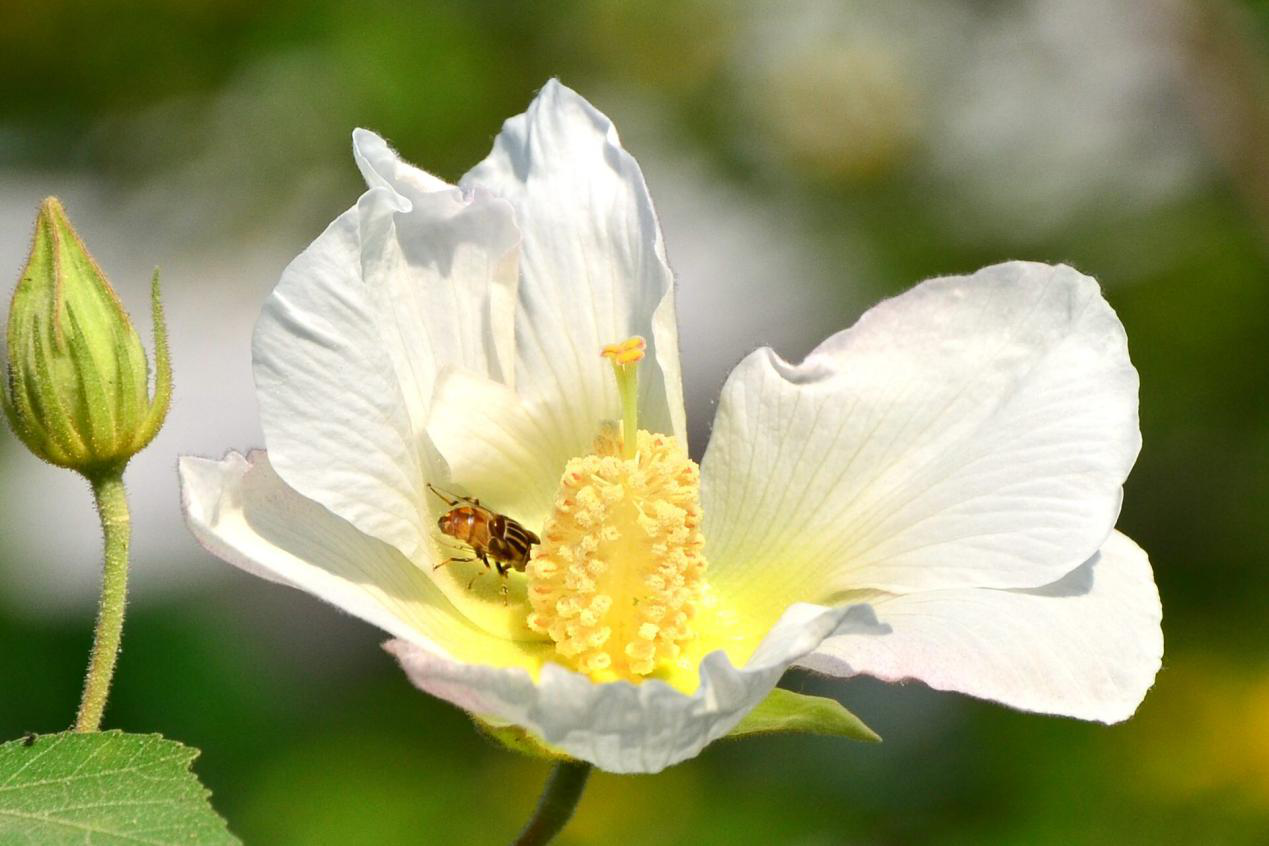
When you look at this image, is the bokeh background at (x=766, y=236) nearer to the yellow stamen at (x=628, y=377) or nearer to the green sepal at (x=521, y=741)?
the yellow stamen at (x=628, y=377)

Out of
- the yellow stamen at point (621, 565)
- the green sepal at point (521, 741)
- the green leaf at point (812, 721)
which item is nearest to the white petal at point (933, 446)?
the yellow stamen at point (621, 565)

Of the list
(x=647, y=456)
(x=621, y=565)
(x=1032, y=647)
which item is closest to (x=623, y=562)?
(x=621, y=565)

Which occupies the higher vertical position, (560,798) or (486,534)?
(486,534)

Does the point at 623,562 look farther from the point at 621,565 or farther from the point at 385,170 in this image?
the point at 385,170

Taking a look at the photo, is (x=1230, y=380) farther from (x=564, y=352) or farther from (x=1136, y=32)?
(x=564, y=352)

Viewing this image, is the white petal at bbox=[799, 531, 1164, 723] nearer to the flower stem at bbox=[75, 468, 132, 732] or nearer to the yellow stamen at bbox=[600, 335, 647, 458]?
the yellow stamen at bbox=[600, 335, 647, 458]

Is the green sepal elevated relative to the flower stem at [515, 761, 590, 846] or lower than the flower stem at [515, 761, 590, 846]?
elevated

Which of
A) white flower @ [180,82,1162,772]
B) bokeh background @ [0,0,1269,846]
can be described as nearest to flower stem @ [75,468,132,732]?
white flower @ [180,82,1162,772]
